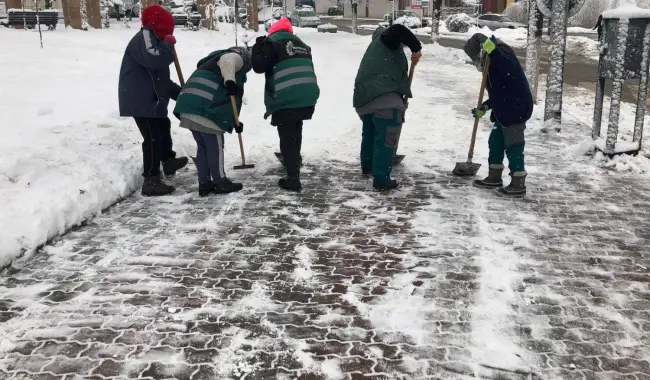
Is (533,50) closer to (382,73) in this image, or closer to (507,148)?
(507,148)

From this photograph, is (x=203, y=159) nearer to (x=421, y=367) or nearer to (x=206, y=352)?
(x=206, y=352)

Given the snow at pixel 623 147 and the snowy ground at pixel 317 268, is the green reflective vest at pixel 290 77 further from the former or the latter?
the snow at pixel 623 147

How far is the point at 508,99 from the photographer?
5.52 metres

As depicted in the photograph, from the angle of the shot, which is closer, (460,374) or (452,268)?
(460,374)

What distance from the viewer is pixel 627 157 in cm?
654

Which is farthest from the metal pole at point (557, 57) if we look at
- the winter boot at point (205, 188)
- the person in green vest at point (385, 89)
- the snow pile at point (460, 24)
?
the snow pile at point (460, 24)

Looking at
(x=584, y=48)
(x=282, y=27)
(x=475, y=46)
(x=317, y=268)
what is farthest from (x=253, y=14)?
(x=317, y=268)

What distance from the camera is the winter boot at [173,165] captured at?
6.31 metres

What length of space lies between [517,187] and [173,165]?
11.9ft

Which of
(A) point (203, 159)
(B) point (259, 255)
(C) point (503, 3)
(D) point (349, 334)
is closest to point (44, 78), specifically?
(A) point (203, 159)

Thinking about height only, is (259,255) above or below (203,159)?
below

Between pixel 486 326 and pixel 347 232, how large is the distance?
5.62ft

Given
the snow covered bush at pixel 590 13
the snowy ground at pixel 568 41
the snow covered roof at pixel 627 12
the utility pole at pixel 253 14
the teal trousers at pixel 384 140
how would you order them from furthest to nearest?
the snow covered bush at pixel 590 13, the utility pole at pixel 253 14, the snowy ground at pixel 568 41, the snow covered roof at pixel 627 12, the teal trousers at pixel 384 140

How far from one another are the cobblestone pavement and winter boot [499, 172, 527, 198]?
151mm
